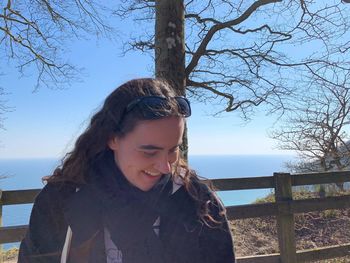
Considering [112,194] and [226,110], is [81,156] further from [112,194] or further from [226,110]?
[226,110]

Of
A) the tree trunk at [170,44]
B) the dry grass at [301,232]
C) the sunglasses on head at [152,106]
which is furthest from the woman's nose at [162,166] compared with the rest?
the dry grass at [301,232]

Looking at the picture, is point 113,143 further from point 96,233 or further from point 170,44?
point 170,44

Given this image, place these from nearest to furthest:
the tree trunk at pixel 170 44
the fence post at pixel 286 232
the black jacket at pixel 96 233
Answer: the black jacket at pixel 96 233
the fence post at pixel 286 232
the tree trunk at pixel 170 44

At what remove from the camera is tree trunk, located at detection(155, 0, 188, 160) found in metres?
4.15

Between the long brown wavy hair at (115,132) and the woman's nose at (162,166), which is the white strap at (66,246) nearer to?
the long brown wavy hair at (115,132)

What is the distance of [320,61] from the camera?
5.58 metres

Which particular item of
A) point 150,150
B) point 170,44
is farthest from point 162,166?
point 170,44

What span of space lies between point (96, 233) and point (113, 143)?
0.37 meters

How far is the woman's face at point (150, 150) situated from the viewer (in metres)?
1.40

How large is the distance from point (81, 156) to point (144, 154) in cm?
32

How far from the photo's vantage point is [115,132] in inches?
59.7

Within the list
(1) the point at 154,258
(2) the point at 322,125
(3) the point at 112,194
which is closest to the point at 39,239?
(3) the point at 112,194

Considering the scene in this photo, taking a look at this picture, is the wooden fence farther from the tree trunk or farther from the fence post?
the tree trunk

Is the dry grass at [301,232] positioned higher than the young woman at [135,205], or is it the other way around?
the young woman at [135,205]
